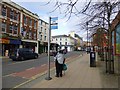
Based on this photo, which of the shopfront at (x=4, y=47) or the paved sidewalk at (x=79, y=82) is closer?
the paved sidewalk at (x=79, y=82)

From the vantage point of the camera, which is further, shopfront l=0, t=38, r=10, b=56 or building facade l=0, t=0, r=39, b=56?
building facade l=0, t=0, r=39, b=56

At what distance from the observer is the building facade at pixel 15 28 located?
115ft

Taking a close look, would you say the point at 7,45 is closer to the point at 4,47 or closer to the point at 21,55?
the point at 4,47

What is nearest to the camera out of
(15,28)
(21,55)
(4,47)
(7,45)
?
(21,55)

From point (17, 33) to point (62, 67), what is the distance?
2955cm

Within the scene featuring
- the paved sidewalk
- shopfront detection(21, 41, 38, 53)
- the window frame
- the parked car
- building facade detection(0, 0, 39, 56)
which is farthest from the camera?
shopfront detection(21, 41, 38, 53)

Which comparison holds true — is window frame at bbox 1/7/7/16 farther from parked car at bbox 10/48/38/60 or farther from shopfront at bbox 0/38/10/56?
parked car at bbox 10/48/38/60

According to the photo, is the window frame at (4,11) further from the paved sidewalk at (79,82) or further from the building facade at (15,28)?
the paved sidewalk at (79,82)

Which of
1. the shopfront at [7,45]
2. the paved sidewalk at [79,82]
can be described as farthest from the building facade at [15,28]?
the paved sidewalk at [79,82]

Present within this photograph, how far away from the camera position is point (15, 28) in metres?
39.3

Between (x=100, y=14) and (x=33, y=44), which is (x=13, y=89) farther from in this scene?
(x=33, y=44)

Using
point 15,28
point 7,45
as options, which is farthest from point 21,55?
point 15,28

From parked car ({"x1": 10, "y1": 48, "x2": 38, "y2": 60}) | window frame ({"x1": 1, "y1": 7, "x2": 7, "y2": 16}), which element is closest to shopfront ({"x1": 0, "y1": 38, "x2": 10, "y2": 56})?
window frame ({"x1": 1, "y1": 7, "x2": 7, "y2": 16})

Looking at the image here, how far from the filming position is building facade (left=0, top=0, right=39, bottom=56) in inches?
1379
